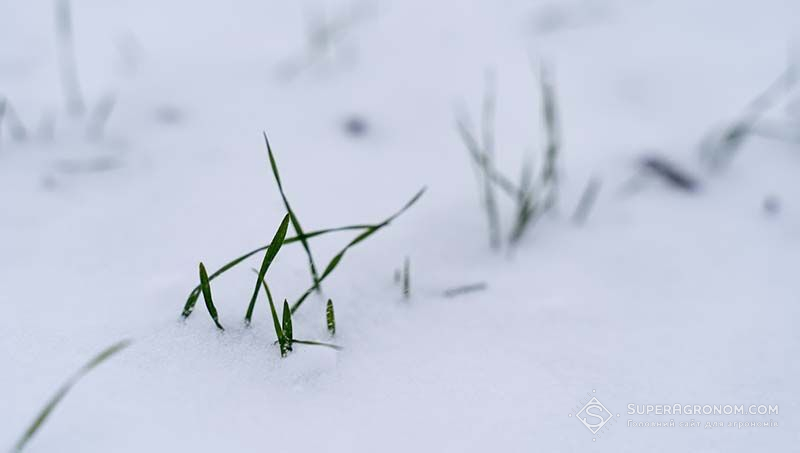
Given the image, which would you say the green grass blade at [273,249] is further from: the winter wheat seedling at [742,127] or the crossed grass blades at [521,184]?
the winter wheat seedling at [742,127]

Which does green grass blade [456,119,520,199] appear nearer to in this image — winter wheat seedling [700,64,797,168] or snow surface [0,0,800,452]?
snow surface [0,0,800,452]

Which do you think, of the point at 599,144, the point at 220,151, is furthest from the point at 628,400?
the point at 220,151

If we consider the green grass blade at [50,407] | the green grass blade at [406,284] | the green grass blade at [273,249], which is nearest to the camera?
the green grass blade at [50,407]

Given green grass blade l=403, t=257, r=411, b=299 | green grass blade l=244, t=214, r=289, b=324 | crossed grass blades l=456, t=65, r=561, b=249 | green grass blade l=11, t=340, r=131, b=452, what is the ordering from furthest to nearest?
crossed grass blades l=456, t=65, r=561, b=249 < green grass blade l=403, t=257, r=411, b=299 < green grass blade l=244, t=214, r=289, b=324 < green grass blade l=11, t=340, r=131, b=452

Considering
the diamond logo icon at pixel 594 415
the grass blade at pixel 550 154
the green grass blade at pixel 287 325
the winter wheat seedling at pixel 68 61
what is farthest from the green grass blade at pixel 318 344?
the winter wheat seedling at pixel 68 61

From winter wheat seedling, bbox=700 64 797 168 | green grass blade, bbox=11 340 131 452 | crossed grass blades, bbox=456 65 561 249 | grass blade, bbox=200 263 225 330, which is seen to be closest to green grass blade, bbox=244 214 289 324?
grass blade, bbox=200 263 225 330

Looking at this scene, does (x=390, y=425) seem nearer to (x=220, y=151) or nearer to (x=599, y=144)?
(x=220, y=151)
